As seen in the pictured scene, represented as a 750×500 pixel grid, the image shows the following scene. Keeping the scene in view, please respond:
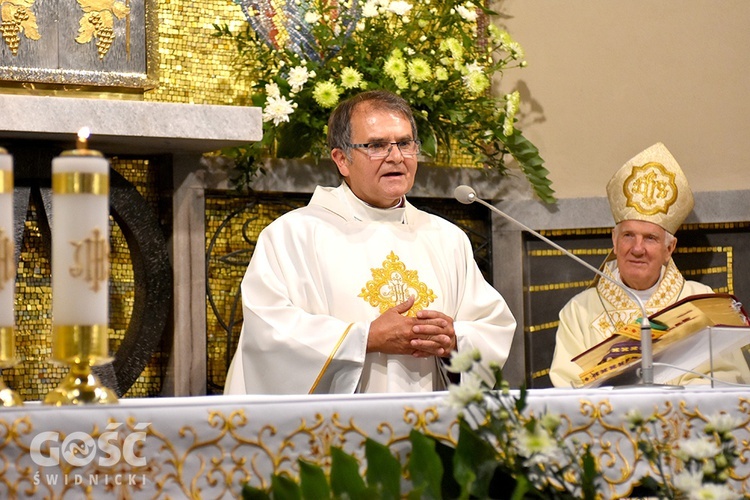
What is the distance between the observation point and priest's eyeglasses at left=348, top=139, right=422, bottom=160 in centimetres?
425

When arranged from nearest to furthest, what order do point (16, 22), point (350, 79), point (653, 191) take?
point (16, 22) → point (350, 79) → point (653, 191)

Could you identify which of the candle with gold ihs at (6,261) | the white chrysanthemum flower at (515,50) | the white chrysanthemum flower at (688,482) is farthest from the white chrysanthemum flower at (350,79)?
the white chrysanthemum flower at (688,482)

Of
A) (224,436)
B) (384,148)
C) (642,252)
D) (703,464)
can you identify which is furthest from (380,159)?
(703,464)

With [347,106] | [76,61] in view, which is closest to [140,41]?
[76,61]

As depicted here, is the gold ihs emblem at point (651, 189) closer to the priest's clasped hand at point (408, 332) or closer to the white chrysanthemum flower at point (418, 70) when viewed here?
the white chrysanthemum flower at point (418, 70)

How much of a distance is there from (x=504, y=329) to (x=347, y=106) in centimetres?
106

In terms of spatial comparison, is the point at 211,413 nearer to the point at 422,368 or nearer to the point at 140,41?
the point at 422,368

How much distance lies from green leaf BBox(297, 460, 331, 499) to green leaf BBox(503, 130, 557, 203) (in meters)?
3.81

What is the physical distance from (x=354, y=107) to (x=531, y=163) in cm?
154

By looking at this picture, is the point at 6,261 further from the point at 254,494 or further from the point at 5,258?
the point at 254,494

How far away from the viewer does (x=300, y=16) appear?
5.29m

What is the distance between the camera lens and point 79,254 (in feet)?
6.47

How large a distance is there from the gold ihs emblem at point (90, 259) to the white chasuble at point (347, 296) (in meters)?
1.80

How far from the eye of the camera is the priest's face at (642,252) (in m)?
5.17
